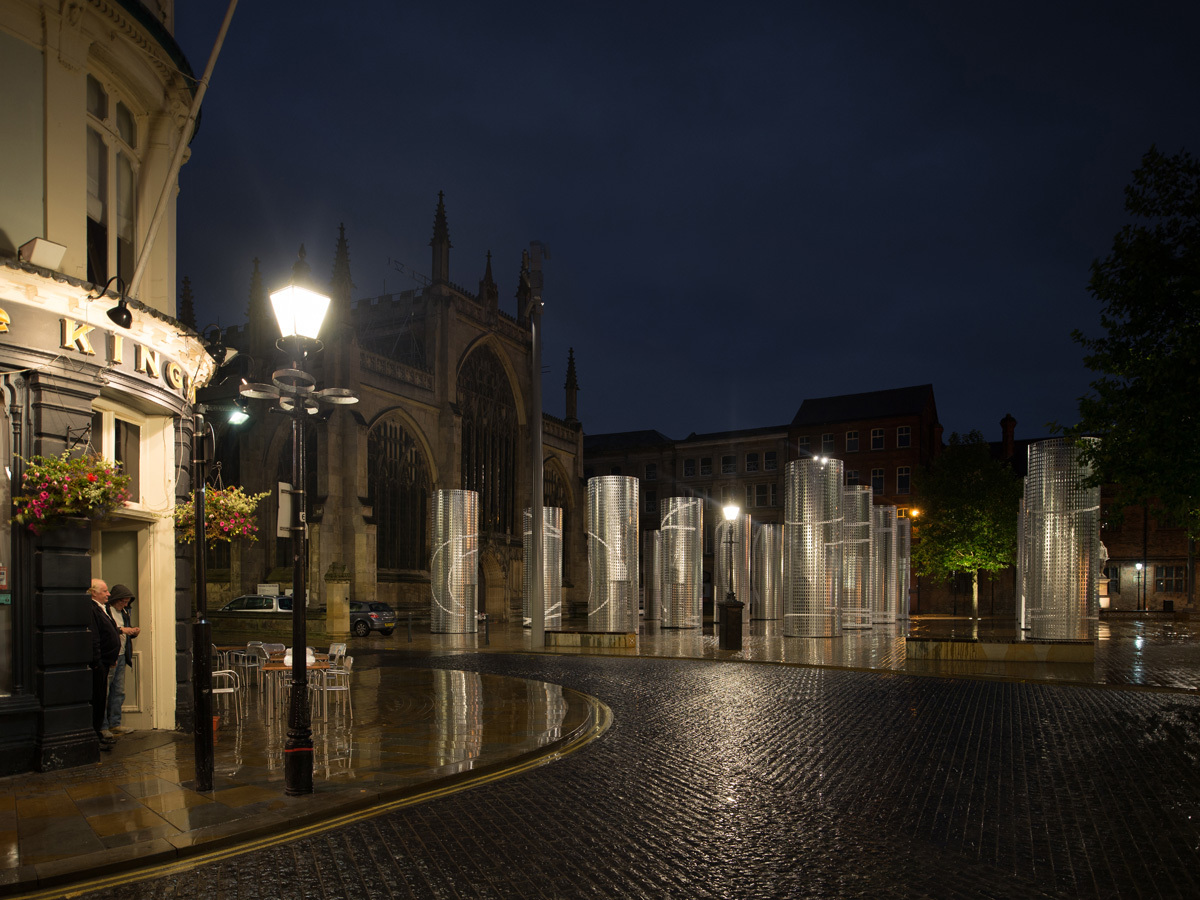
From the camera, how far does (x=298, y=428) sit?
26.9 feet

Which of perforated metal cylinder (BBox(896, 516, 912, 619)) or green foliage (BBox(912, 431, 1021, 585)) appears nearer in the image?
perforated metal cylinder (BBox(896, 516, 912, 619))

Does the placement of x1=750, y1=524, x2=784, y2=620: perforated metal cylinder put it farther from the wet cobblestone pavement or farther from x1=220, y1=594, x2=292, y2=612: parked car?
the wet cobblestone pavement

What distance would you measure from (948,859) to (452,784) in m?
4.34

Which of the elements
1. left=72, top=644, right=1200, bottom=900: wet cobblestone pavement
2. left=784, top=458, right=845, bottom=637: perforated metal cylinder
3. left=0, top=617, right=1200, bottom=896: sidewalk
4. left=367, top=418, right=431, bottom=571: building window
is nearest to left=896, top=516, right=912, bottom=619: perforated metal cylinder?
left=784, top=458, right=845, bottom=637: perforated metal cylinder

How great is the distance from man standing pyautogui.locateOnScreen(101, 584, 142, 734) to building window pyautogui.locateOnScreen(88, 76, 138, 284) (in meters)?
3.44

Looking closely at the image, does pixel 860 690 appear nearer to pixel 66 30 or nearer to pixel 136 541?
pixel 136 541

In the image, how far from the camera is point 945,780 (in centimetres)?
855

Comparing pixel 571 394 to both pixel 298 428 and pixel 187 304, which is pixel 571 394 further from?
pixel 298 428

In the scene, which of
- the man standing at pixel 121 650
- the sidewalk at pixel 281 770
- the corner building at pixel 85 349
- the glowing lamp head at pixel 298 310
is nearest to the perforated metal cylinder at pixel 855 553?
the sidewalk at pixel 281 770

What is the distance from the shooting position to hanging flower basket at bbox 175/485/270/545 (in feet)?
36.6

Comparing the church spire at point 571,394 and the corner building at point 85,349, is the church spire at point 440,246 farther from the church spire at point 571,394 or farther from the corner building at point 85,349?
the corner building at point 85,349

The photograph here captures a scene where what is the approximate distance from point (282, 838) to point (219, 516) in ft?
16.9

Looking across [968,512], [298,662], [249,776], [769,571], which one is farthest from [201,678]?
[968,512]

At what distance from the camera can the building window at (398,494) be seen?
43812 millimetres
